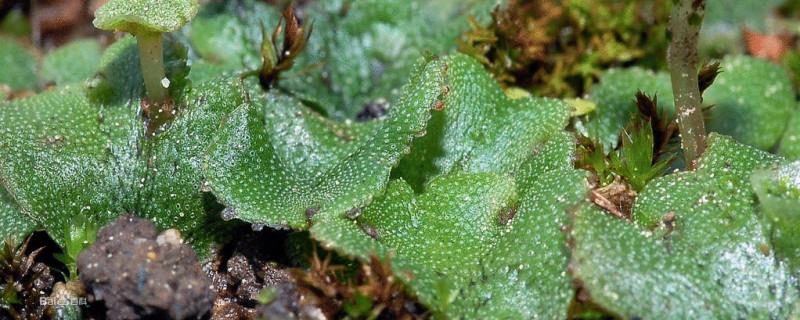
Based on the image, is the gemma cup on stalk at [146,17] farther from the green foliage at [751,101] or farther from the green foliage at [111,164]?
the green foliage at [751,101]

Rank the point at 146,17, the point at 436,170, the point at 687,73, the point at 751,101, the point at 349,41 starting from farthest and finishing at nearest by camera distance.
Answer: the point at 349,41 → the point at 751,101 → the point at 436,170 → the point at 687,73 → the point at 146,17

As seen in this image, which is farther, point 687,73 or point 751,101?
point 751,101

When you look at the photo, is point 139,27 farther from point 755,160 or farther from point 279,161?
point 755,160

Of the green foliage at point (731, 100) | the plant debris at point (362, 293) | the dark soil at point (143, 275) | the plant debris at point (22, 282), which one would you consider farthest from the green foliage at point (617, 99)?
the plant debris at point (22, 282)

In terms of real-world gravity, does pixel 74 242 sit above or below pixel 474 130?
below

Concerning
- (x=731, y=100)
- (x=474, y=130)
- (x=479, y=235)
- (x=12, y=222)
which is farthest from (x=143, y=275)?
(x=731, y=100)

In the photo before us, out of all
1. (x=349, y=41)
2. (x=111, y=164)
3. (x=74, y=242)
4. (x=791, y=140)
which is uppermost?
(x=791, y=140)

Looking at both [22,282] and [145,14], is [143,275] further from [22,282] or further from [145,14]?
[145,14]
